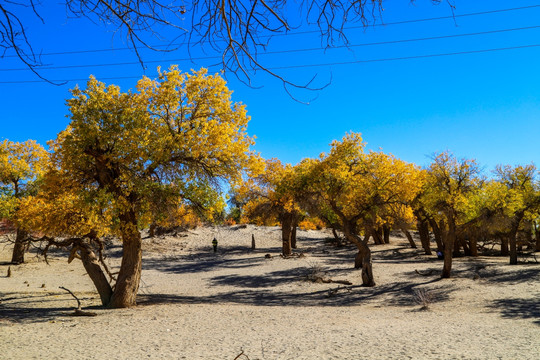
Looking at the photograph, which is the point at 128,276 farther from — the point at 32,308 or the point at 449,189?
the point at 449,189

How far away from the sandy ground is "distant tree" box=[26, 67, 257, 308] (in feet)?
9.90

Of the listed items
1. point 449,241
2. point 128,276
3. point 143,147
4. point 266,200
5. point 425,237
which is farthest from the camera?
point 425,237

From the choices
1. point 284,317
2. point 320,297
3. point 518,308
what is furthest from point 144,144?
point 518,308

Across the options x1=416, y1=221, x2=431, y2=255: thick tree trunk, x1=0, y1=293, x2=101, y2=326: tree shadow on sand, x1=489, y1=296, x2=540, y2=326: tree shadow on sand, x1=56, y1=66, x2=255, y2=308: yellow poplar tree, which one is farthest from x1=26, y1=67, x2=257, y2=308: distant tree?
x1=416, y1=221, x2=431, y2=255: thick tree trunk

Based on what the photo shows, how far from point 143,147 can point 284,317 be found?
6056 mm

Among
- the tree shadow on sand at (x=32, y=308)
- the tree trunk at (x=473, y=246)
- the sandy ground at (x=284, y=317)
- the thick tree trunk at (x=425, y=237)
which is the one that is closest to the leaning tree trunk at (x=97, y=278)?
the tree shadow on sand at (x=32, y=308)

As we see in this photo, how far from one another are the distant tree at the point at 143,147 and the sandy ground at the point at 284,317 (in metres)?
3.02

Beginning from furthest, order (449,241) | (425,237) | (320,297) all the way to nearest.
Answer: (425,237) → (449,241) → (320,297)

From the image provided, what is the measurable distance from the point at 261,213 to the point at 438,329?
66.5 feet

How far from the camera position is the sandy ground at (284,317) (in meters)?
6.61

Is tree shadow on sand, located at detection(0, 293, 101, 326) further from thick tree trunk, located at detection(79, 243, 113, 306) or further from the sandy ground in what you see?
thick tree trunk, located at detection(79, 243, 113, 306)

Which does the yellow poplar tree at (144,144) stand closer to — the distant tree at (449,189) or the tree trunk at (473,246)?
the distant tree at (449,189)

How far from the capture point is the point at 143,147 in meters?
9.89

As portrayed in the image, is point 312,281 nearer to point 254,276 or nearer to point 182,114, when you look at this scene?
point 254,276
